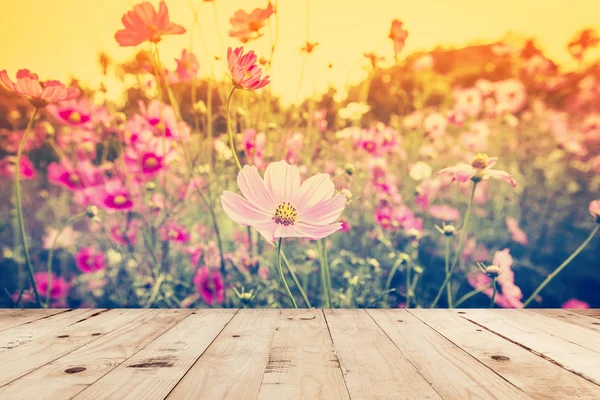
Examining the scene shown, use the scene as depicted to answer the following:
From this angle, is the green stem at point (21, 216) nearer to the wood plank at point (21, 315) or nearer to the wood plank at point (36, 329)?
the wood plank at point (21, 315)

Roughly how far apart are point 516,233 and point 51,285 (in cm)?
154

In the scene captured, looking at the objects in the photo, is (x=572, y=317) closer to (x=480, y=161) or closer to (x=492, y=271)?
(x=492, y=271)

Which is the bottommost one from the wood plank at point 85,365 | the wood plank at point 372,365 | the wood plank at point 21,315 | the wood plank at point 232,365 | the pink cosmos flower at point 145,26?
the wood plank at point 372,365

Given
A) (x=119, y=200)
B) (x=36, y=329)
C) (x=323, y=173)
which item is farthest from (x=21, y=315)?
(x=323, y=173)

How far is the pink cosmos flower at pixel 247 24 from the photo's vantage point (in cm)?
168

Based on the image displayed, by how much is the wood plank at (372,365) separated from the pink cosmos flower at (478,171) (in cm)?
54

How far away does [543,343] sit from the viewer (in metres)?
1.30

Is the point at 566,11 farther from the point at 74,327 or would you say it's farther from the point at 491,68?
the point at 74,327

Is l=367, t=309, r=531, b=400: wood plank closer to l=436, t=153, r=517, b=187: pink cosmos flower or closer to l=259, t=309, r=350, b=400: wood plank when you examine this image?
l=259, t=309, r=350, b=400: wood plank

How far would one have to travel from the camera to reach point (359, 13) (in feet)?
6.04

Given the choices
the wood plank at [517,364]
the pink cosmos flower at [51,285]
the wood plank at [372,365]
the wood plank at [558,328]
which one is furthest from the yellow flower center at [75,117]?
the wood plank at [558,328]

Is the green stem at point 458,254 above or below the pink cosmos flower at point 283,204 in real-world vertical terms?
below

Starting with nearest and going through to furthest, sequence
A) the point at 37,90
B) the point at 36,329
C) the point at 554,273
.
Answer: the point at 36,329
the point at 37,90
the point at 554,273

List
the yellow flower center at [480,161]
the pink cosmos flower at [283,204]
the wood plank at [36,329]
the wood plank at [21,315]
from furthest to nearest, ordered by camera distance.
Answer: the yellow flower center at [480,161], the wood plank at [21,315], the pink cosmos flower at [283,204], the wood plank at [36,329]
